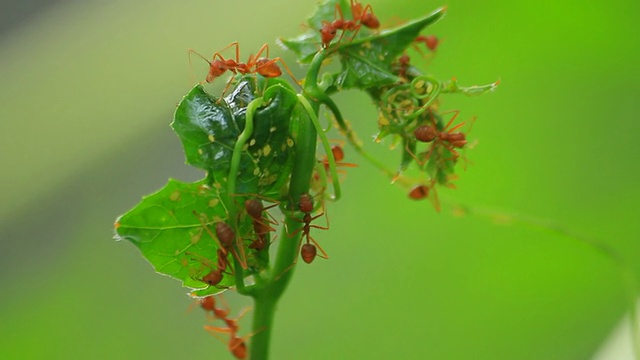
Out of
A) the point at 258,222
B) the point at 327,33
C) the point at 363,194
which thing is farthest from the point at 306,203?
the point at 363,194

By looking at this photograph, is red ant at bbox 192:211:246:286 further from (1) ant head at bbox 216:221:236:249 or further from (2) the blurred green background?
(2) the blurred green background

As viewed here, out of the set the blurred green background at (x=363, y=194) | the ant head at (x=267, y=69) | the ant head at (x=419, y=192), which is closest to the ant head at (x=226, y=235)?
the ant head at (x=267, y=69)

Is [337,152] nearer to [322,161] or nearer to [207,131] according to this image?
[322,161]

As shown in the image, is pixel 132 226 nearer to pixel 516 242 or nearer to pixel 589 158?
pixel 516 242

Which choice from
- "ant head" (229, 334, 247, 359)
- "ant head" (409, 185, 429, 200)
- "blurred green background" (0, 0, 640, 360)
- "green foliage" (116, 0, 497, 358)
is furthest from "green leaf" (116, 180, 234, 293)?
"blurred green background" (0, 0, 640, 360)

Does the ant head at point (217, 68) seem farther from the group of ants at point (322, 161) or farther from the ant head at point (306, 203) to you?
the ant head at point (306, 203)

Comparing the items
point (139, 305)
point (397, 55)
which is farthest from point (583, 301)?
point (397, 55)
